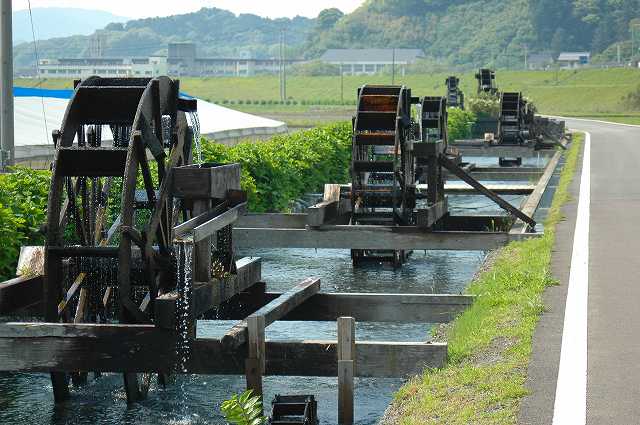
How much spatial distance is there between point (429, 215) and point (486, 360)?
33.4 feet

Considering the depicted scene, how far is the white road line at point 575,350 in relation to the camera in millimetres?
9188

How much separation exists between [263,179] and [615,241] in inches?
418

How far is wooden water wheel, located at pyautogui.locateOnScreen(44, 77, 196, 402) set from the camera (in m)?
12.1

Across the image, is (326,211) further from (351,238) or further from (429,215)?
(429,215)

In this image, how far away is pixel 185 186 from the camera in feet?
40.0

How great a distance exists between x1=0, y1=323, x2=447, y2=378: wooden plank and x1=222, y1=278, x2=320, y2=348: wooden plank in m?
0.11

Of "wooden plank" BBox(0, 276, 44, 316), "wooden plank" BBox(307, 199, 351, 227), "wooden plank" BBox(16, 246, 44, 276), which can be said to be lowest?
"wooden plank" BBox(307, 199, 351, 227)

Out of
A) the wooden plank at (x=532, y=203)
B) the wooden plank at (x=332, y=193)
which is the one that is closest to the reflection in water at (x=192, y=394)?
the wooden plank at (x=532, y=203)

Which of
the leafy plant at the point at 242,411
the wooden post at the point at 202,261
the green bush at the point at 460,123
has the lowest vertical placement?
the green bush at the point at 460,123

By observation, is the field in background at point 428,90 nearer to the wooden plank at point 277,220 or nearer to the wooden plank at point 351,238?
the wooden plank at point 277,220

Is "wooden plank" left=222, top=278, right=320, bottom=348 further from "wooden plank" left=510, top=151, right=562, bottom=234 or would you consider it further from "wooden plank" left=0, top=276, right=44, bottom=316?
"wooden plank" left=510, top=151, right=562, bottom=234

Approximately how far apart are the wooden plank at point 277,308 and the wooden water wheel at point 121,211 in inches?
42.0

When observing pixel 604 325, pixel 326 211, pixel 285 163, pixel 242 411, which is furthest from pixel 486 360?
pixel 285 163

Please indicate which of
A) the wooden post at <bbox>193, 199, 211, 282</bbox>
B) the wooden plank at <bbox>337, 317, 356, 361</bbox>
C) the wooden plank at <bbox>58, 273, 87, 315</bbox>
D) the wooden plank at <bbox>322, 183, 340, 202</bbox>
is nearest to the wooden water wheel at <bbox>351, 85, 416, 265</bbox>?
Answer: the wooden plank at <bbox>322, 183, 340, 202</bbox>
